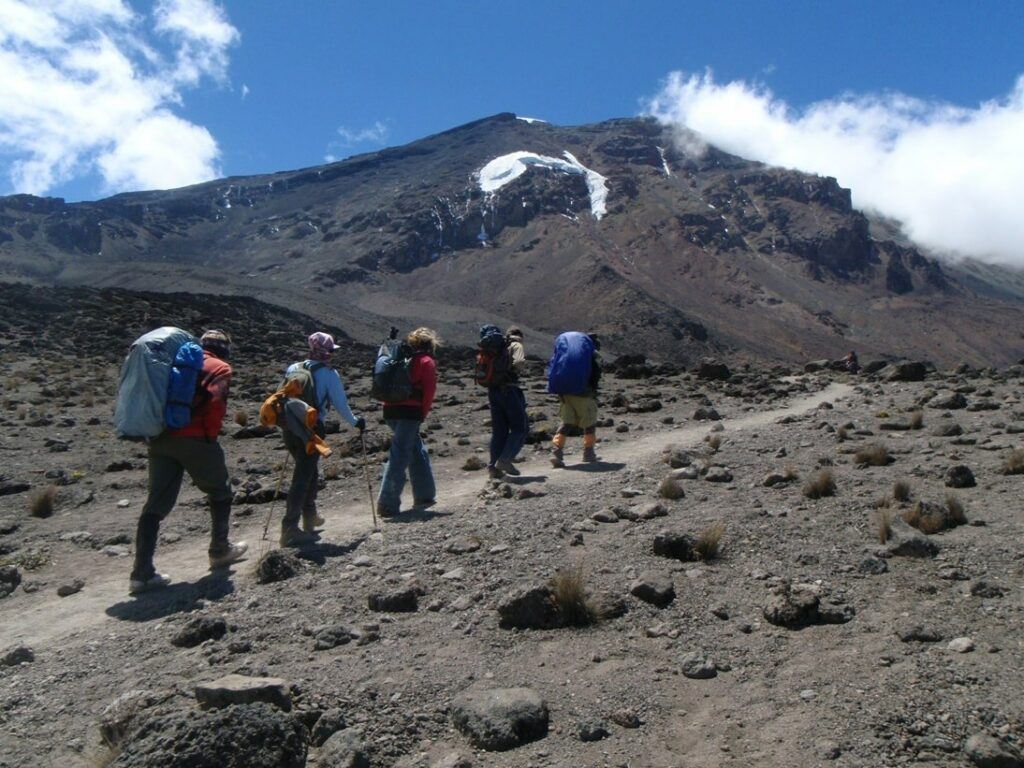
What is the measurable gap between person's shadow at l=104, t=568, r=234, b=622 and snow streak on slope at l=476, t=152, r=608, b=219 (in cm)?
15572

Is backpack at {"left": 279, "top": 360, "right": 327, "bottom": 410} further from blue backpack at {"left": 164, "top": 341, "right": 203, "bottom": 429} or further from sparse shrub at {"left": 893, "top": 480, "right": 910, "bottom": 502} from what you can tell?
sparse shrub at {"left": 893, "top": 480, "right": 910, "bottom": 502}

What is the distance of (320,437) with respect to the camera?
26.2 feet

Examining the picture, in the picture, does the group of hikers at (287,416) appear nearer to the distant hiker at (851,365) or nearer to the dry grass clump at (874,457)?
the dry grass clump at (874,457)

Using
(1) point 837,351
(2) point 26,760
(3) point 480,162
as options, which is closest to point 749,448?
(2) point 26,760

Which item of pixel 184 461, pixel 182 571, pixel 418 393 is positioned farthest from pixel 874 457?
pixel 182 571

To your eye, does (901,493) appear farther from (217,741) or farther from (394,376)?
(217,741)

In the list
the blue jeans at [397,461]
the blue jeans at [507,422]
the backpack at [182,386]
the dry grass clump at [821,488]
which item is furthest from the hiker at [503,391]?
the backpack at [182,386]

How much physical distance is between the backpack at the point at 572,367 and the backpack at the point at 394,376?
10.4 feet

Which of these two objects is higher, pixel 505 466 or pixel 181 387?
pixel 181 387

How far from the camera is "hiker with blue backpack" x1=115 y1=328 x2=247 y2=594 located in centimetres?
654

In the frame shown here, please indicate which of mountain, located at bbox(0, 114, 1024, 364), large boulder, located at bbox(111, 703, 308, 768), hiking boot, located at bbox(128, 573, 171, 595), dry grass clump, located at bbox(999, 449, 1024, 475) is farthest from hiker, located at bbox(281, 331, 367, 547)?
mountain, located at bbox(0, 114, 1024, 364)

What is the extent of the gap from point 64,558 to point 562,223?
14358 cm

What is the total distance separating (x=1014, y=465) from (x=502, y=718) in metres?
6.32

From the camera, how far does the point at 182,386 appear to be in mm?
6684
